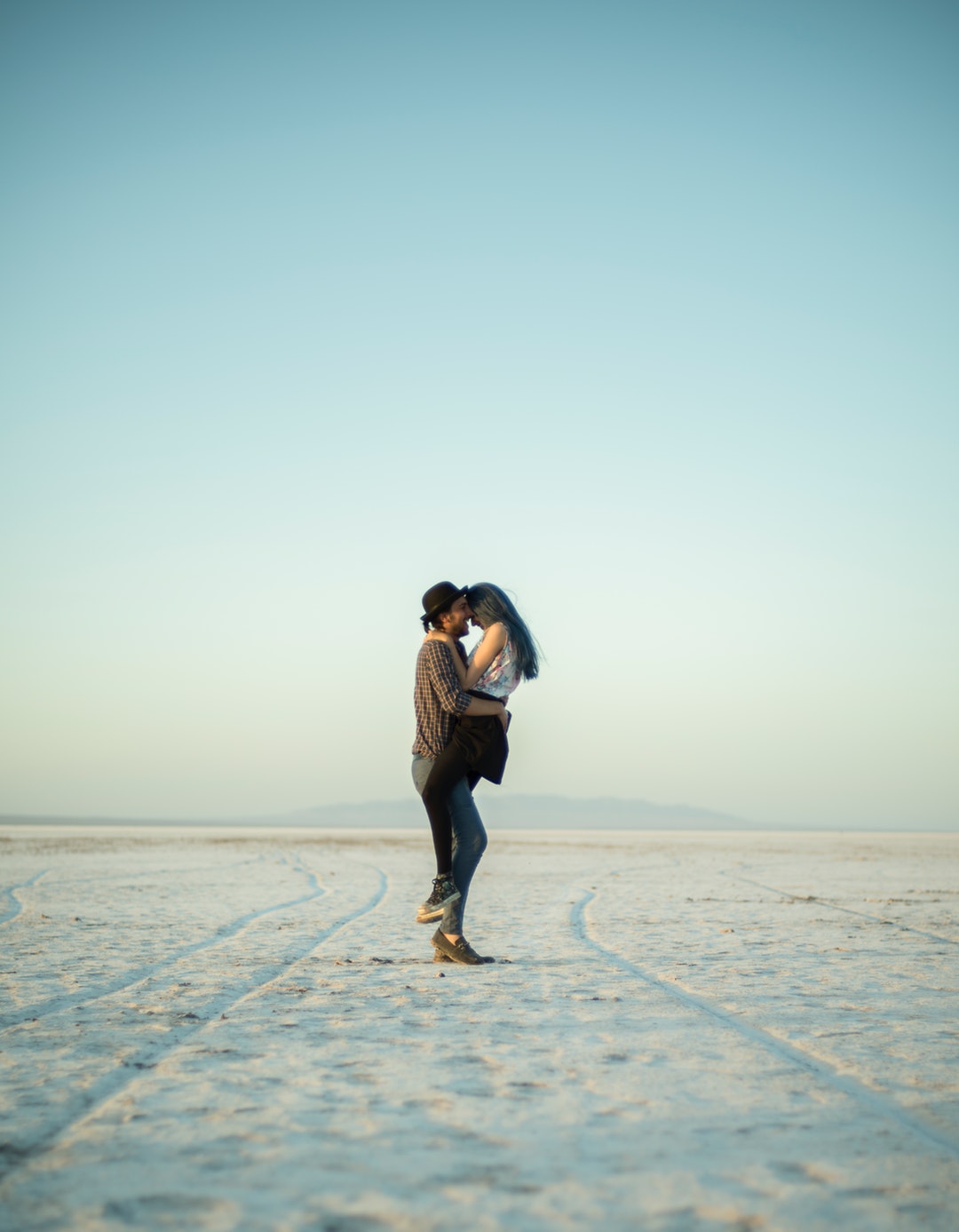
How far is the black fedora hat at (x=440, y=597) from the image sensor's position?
16.8ft

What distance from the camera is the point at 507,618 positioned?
16.8 feet

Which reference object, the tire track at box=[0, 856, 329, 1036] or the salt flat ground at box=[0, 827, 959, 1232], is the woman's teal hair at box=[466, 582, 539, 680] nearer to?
the salt flat ground at box=[0, 827, 959, 1232]

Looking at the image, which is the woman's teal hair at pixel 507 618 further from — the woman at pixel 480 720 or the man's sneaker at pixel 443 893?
the man's sneaker at pixel 443 893

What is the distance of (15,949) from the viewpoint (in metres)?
5.63

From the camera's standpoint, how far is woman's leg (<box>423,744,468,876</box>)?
505 centimetres

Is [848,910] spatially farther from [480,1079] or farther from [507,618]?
[480,1079]

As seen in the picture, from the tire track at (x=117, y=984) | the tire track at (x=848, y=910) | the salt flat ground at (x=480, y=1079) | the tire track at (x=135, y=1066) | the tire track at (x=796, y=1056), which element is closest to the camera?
the salt flat ground at (x=480, y=1079)

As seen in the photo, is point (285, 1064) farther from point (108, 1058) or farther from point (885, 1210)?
point (885, 1210)

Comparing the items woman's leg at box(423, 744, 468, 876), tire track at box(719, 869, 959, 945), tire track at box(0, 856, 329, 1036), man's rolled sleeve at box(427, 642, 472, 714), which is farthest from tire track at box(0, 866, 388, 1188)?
tire track at box(719, 869, 959, 945)

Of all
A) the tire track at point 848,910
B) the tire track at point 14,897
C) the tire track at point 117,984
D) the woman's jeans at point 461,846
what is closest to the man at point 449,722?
the woman's jeans at point 461,846

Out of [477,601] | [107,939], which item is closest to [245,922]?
[107,939]

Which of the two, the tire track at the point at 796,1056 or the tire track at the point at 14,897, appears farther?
the tire track at the point at 14,897

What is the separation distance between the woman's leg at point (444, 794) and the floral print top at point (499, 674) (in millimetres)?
356

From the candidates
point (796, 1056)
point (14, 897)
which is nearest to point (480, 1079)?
point (796, 1056)
